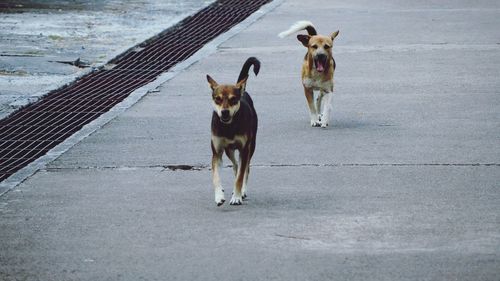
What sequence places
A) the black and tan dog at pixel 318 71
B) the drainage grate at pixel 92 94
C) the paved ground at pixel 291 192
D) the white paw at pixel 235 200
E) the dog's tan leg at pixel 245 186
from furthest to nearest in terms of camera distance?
the drainage grate at pixel 92 94 < the black and tan dog at pixel 318 71 < the dog's tan leg at pixel 245 186 < the white paw at pixel 235 200 < the paved ground at pixel 291 192

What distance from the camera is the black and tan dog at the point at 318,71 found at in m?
12.5

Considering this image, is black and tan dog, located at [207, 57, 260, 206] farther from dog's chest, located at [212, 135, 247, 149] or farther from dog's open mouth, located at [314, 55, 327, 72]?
dog's open mouth, located at [314, 55, 327, 72]

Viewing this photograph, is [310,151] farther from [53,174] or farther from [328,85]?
[53,174]

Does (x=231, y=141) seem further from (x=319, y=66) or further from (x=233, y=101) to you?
(x=319, y=66)

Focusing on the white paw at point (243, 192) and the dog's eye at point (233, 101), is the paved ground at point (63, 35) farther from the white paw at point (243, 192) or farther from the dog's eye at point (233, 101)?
the dog's eye at point (233, 101)

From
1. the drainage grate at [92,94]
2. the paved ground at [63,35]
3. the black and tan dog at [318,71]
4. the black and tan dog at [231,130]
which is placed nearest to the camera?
the black and tan dog at [231,130]

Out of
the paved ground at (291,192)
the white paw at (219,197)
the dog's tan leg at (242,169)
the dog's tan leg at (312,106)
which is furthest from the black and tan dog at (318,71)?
the white paw at (219,197)

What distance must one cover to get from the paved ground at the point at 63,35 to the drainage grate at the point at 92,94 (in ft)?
0.74

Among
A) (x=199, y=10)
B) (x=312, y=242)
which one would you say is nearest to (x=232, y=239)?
(x=312, y=242)

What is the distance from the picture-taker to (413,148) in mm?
11547

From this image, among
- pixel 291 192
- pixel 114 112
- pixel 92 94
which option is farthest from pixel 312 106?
pixel 92 94

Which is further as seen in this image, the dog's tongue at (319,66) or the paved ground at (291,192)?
the dog's tongue at (319,66)

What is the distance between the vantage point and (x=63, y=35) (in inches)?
782

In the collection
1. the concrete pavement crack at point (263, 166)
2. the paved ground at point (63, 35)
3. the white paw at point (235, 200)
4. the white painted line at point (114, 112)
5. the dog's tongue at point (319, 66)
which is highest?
the dog's tongue at point (319, 66)
